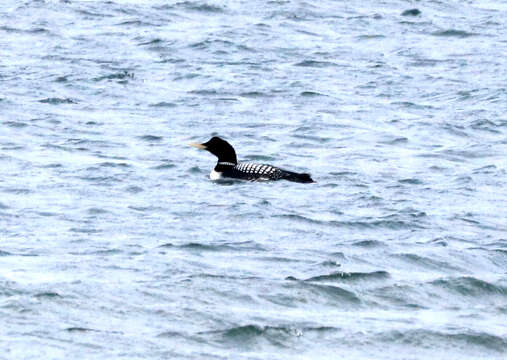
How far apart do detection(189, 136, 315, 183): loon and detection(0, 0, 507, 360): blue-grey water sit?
0.12 metres

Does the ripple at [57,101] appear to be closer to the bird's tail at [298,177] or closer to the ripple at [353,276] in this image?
the bird's tail at [298,177]

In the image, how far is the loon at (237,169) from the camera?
53.7ft

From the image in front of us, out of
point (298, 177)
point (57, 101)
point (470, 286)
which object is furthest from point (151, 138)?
point (470, 286)

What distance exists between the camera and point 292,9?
3039 centimetres

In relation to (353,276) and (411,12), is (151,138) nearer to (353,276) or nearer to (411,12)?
(353,276)

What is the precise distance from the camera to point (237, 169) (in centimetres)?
1684

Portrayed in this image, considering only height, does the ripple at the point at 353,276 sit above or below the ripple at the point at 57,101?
above

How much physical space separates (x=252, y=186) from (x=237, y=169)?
17.6 inches

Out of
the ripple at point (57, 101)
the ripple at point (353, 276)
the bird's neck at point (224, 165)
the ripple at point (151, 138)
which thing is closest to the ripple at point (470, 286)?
the ripple at point (353, 276)

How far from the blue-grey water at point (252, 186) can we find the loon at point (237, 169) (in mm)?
125

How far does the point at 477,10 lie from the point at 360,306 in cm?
2036

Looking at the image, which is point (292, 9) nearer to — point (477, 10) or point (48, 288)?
point (477, 10)

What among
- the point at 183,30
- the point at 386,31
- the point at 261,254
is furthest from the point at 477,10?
the point at 261,254

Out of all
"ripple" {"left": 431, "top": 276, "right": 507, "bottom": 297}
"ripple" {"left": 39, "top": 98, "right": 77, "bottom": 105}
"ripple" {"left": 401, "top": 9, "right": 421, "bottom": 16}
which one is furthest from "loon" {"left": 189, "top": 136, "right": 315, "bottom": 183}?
"ripple" {"left": 401, "top": 9, "right": 421, "bottom": 16}
